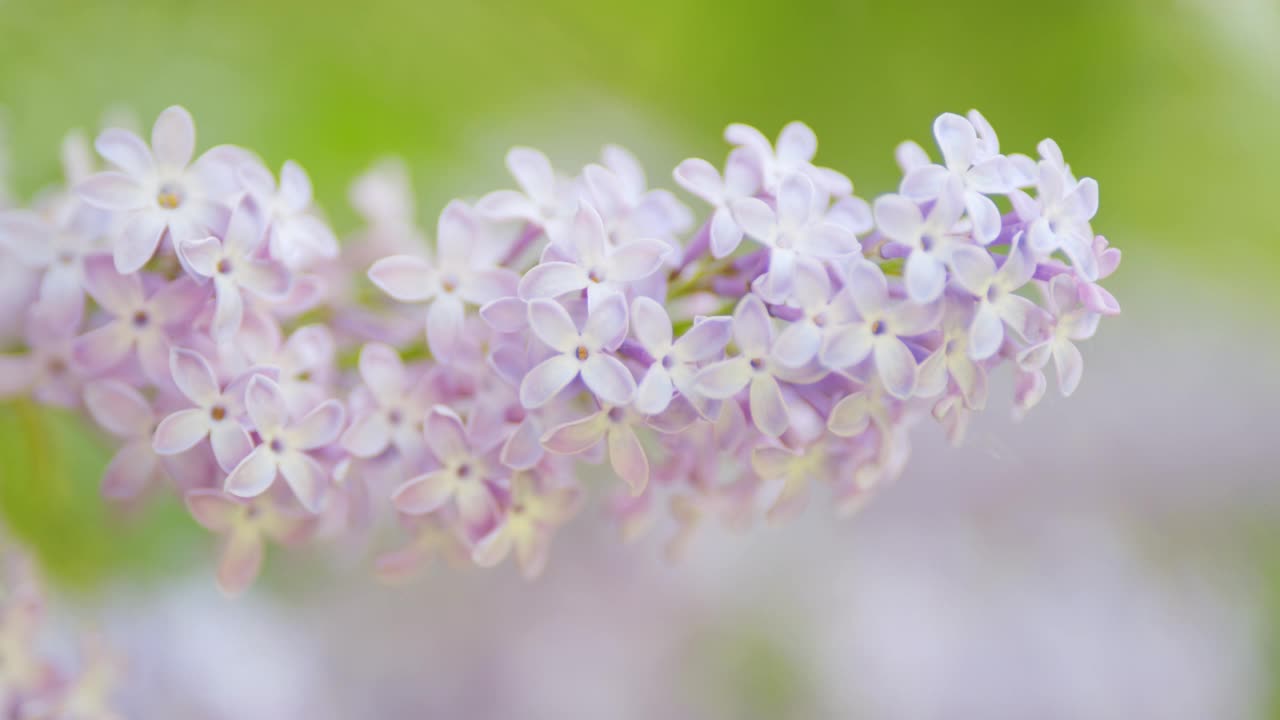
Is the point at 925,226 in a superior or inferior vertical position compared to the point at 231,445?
superior

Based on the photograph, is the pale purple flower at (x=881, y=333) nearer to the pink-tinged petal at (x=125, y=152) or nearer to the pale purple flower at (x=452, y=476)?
the pale purple flower at (x=452, y=476)

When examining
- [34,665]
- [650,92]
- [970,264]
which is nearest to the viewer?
[970,264]

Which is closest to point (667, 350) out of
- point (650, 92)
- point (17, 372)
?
point (17, 372)

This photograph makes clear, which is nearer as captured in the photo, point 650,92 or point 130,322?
point 130,322

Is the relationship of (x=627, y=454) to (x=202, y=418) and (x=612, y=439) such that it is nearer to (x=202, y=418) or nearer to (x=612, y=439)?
(x=612, y=439)

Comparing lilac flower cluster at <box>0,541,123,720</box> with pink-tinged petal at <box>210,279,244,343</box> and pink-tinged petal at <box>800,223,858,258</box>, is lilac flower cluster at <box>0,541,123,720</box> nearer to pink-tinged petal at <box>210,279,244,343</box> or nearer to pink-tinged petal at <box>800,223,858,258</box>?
pink-tinged petal at <box>210,279,244,343</box>

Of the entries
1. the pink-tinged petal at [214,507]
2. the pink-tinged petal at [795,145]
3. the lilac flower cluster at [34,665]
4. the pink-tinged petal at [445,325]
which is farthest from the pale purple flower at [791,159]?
the lilac flower cluster at [34,665]

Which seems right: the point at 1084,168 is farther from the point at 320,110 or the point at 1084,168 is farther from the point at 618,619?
the point at 320,110

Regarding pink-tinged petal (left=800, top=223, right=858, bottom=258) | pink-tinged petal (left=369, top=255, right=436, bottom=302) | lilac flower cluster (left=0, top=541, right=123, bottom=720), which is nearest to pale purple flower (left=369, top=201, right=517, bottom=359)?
pink-tinged petal (left=369, top=255, right=436, bottom=302)
